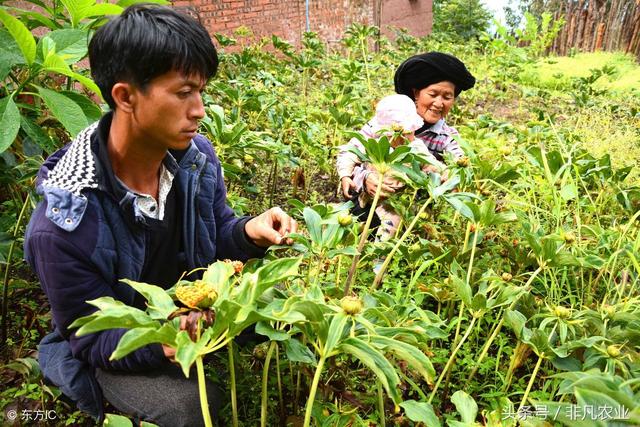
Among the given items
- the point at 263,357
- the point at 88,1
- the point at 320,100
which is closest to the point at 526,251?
the point at 263,357

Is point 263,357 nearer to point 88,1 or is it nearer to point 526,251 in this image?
point 526,251

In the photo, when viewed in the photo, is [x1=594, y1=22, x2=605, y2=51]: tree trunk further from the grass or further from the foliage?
the foliage

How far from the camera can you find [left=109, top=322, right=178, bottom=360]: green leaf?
0.75 metres

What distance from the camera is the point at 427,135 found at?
8.74 feet

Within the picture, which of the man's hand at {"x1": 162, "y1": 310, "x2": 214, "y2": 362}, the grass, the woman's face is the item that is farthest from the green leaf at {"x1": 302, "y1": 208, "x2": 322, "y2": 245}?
the grass

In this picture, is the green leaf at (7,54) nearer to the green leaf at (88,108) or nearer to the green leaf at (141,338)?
the green leaf at (88,108)

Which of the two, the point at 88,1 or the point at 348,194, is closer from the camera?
the point at 88,1

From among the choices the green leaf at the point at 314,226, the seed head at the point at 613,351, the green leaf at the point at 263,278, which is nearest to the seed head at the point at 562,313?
the seed head at the point at 613,351

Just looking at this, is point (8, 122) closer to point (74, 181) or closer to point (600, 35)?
point (74, 181)

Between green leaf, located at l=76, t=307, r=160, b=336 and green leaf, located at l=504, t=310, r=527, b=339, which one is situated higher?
green leaf, located at l=76, t=307, r=160, b=336

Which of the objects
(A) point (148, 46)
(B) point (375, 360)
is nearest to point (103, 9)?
(A) point (148, 46)

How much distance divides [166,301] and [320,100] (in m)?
3.75

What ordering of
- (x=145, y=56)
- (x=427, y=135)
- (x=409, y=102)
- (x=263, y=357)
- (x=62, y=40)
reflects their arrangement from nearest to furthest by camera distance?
(x=145, y=56), (x=263, y=357), (x=62, y=40), (x=409, y=102), (x=427, y=135)

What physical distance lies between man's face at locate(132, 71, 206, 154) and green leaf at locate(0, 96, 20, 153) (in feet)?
1.29
